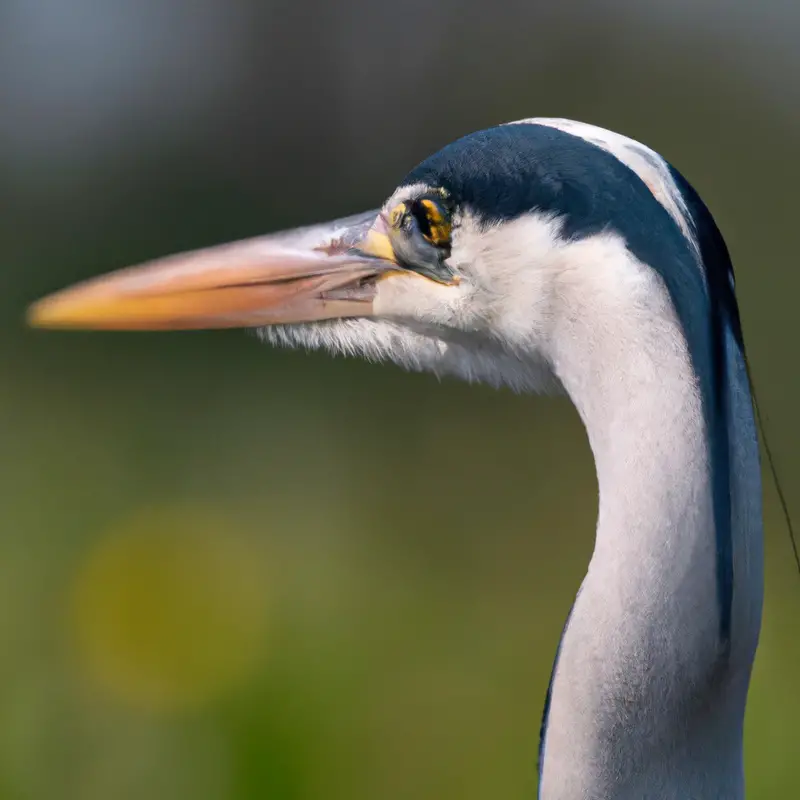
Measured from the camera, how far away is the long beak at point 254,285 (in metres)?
0.86

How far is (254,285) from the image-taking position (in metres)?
0.88

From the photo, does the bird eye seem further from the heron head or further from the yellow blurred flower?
the yellow blurred flower

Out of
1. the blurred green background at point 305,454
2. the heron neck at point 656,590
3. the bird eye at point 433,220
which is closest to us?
the heron neck at point 656,590

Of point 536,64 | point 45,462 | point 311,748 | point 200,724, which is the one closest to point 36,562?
point 45,462

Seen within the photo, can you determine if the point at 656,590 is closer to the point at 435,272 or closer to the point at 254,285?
the point at 435,272

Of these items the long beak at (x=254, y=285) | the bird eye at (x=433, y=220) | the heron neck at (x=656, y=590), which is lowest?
the heron neck at (x=656, y=590)

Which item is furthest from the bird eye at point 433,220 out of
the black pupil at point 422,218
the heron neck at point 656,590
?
the heron neck at point 656,590

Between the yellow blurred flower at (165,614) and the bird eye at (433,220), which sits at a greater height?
the bird eye at (433,220)

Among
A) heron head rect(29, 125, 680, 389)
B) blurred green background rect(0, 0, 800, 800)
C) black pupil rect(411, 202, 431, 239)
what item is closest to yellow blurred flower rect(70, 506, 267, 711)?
blurred green background rect(0, 0, 800, 800)

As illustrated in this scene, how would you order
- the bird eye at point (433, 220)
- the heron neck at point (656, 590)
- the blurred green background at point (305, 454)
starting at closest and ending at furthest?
the heron neck at point (656, 590), the bird eye at point (433, 220), the blurred green background at point (305, 454)

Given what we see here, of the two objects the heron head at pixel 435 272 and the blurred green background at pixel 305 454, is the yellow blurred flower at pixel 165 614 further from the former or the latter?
the heron head at pixel 435 272

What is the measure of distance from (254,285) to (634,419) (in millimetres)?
384

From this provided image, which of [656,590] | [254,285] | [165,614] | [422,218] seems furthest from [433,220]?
[165,614]

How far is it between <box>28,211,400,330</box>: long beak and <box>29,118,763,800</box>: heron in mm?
132
